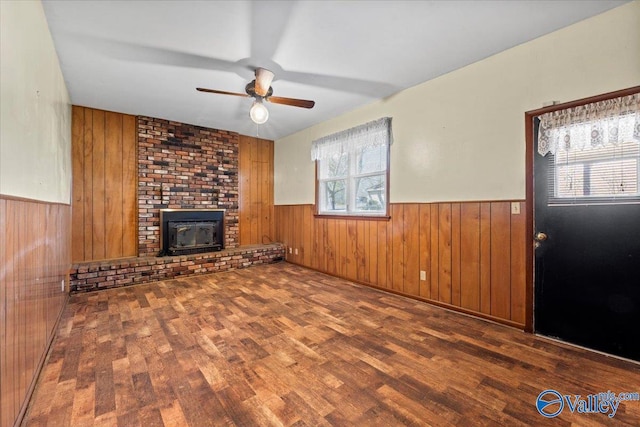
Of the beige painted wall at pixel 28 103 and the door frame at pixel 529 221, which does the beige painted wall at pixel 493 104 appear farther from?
the beige painted wall at pixel 28 103

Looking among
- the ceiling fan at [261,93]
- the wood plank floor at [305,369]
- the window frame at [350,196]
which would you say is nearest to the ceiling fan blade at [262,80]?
the ceiling fan at [261,93]

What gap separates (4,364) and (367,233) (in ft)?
11.3

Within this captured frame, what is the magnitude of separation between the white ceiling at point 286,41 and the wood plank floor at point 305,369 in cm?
263

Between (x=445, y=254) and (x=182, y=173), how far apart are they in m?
4.41

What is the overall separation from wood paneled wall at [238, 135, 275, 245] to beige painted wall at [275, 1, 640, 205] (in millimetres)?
2723

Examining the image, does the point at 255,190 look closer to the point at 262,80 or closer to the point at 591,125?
the point at 262,80

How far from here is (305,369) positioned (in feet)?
6.20

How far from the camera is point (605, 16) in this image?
205 centimetres


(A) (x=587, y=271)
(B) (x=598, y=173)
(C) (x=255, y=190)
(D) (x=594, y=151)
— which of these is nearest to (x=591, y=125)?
(D) (x=594, y=151)

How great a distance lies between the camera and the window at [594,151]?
1973mm

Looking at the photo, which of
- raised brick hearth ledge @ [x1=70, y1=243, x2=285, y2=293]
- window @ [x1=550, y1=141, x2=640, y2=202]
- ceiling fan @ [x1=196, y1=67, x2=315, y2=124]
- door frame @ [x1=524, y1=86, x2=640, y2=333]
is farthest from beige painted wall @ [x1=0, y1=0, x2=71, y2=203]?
window @ [x1=550, y1=141, x2=640, y2=202]

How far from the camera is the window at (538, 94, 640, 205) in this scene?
1973mm

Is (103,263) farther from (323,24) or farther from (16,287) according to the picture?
(323,24)

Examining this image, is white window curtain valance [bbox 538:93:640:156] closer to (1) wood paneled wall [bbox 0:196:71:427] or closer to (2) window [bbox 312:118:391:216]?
(2) window [bbox 312:118:391:216]
